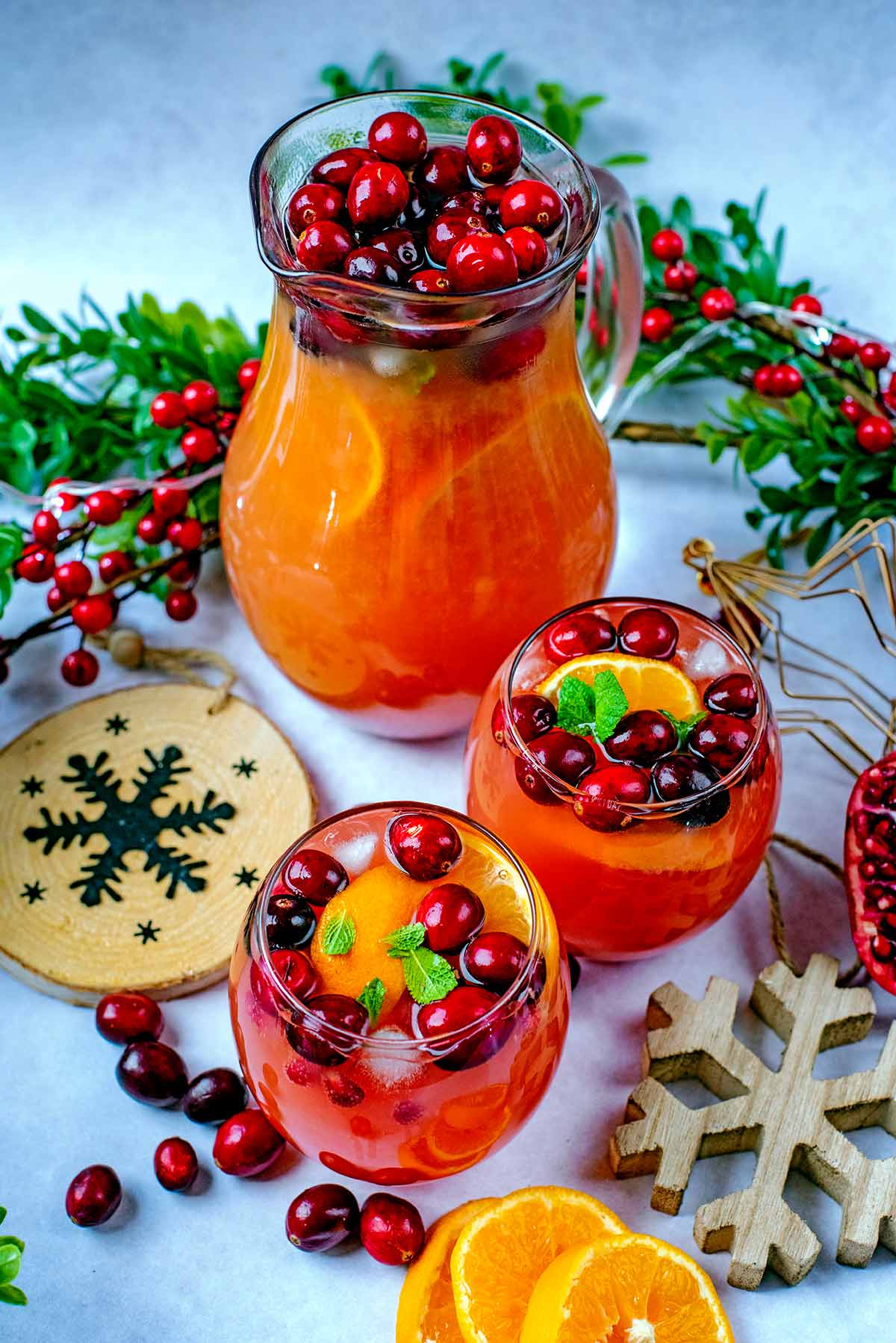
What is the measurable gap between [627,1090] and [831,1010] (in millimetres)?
169

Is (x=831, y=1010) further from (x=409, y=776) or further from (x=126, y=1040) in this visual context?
(x=126, y=1040)

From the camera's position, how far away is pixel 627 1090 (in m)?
1.14

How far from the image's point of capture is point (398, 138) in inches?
43.2

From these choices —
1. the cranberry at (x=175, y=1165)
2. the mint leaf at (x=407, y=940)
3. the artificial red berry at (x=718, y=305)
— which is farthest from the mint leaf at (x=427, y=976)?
the artificial red berry at (x=718, y=305)

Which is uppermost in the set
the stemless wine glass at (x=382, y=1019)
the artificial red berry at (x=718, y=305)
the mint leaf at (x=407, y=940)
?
the artificial red berry at (x=718, y=305)

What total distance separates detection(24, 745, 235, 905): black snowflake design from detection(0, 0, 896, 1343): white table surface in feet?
0.34

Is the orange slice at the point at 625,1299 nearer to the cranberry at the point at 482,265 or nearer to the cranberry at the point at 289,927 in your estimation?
the cranberry at the point at 289,927

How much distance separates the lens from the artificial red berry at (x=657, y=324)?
1.53m

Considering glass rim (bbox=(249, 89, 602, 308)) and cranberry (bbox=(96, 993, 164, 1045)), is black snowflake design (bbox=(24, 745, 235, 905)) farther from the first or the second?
glass rim (bbox=(249, 89, 602, 308))

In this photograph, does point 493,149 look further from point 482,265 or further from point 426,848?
point 426,848

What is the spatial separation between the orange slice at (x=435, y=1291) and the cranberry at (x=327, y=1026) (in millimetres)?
174

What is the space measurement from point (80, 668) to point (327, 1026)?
577 mm

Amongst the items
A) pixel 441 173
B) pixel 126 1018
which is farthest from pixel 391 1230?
pixel 441 173

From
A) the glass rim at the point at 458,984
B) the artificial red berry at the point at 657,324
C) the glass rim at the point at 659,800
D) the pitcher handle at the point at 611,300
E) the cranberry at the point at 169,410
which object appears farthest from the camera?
the artificial red berry at the point at 657,324
